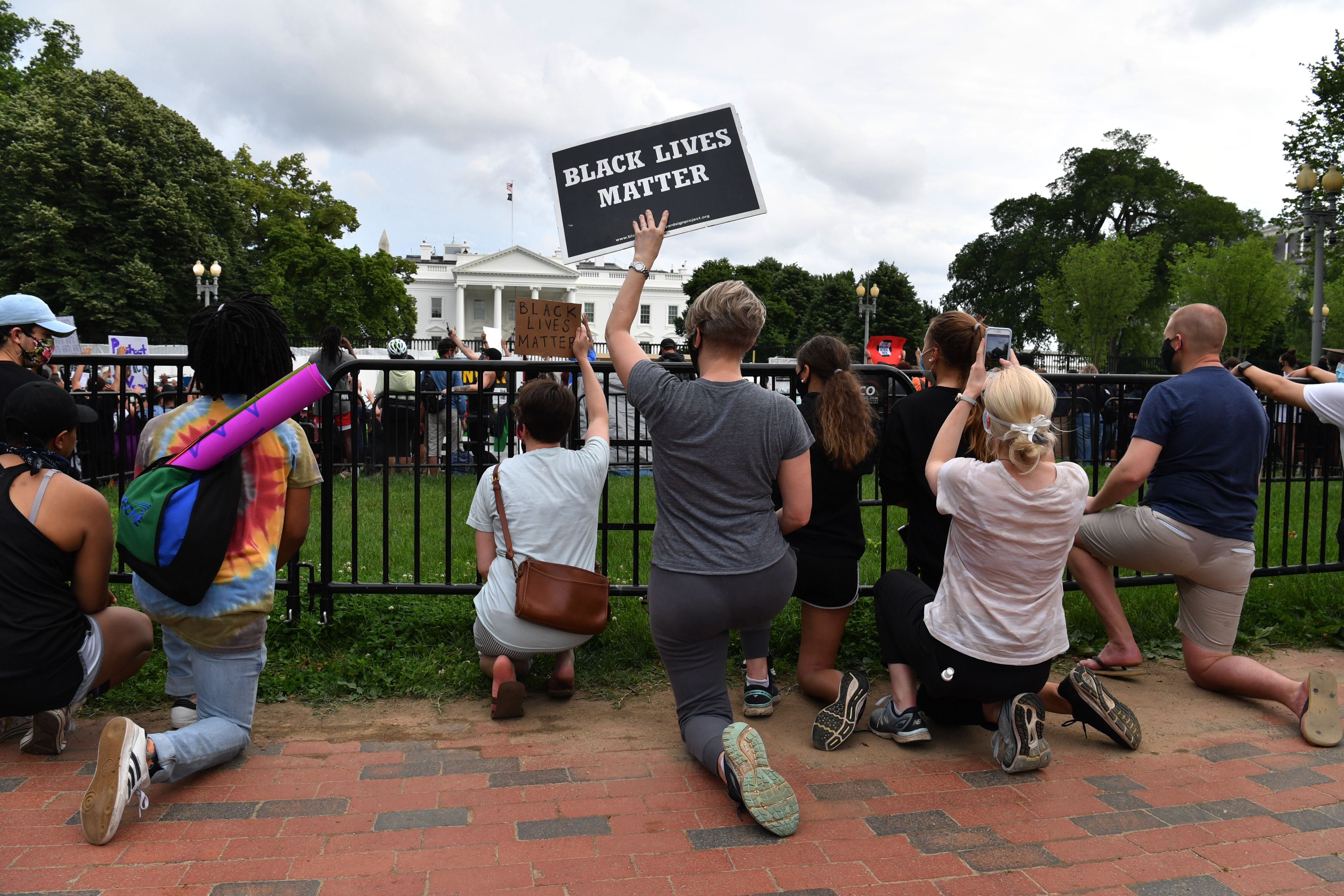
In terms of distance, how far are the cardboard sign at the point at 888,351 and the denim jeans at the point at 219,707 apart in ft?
51.5

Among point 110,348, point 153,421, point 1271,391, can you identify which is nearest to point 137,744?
point 153,421

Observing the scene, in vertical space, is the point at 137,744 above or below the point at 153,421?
below

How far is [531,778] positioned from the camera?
3287 mm

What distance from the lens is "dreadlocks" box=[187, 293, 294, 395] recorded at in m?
3.37

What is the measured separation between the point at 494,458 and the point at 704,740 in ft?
7.76

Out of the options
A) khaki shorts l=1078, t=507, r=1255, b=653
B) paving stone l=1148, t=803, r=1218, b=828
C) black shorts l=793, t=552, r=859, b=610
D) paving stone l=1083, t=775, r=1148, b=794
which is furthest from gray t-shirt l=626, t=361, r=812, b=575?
khaki shorts l=1078, t=507, r=1255, b=653

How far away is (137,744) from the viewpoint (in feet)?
9.28

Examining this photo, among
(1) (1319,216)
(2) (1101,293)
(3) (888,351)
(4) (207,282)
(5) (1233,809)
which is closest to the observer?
(5) (1233,809)

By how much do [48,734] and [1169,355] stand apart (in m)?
5.09

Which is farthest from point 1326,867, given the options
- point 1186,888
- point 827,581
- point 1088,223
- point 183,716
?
point 1088,223

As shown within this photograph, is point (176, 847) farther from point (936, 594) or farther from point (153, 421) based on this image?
point (936, 594)

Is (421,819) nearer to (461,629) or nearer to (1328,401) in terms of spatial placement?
(461,629)

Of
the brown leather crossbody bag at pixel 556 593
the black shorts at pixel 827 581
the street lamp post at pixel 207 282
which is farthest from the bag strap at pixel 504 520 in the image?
the street lamp post at pixel 207 282

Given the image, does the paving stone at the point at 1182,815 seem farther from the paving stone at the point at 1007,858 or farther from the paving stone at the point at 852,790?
the paving stone at the point at 852,790
